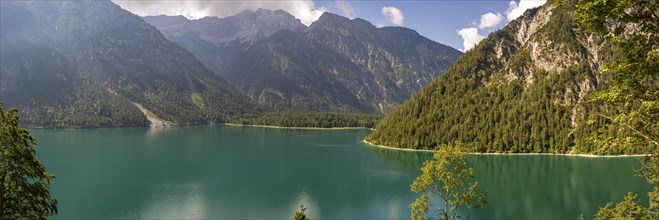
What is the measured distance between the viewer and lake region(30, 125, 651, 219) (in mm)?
81688

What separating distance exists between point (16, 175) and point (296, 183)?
93001mm

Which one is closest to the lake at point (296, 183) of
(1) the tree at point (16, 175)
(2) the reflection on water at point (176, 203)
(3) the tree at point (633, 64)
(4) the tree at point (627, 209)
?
(2) the reflection on water at point (176, 203)

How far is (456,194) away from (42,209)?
23871 mm

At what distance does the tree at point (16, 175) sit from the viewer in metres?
19.3

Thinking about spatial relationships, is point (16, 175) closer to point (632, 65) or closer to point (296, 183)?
point (632, 65)

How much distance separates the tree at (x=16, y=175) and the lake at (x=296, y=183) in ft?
189

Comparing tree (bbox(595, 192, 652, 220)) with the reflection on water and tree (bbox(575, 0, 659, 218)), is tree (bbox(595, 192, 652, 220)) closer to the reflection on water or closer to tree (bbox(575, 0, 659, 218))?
tree (bbox(575, 0, 659, 218))

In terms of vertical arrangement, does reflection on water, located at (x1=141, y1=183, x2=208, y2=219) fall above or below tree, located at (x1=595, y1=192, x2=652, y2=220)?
below

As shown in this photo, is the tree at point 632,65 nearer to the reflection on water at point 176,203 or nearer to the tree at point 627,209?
the tree at point 627,209

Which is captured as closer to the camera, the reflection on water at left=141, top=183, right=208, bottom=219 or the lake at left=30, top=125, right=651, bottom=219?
the reflection on water at left=141, top=183, right=208, bottom=219

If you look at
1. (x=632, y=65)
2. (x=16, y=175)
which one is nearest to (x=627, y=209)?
(x=632, y=65)

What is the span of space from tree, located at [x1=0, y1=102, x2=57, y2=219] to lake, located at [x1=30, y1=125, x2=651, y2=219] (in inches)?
2274

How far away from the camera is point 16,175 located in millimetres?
19906

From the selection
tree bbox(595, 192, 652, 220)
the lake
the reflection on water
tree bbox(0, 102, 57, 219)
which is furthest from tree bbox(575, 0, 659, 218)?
the reflection on water
